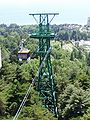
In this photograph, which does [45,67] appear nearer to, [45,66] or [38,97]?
[45,66]

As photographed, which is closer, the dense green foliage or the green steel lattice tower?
the dense green foliage

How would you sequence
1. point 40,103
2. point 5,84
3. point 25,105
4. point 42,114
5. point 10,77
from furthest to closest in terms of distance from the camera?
point 10,77, point 5,84, point 40,103, point 25,105, point 42,114

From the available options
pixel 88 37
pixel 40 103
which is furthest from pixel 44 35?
pixel 88 37

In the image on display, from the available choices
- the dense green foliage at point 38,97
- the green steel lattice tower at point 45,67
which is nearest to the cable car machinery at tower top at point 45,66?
the green steel lattice tower at point 45,67

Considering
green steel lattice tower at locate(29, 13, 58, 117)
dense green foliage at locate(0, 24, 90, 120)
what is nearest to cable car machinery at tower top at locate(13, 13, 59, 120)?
green steel lattice tower at locate(29, 13, 58, 117)

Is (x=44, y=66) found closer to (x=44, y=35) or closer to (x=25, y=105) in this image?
(x=44, y=35)

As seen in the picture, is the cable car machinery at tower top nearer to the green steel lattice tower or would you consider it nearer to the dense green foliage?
the green steel lattice tower

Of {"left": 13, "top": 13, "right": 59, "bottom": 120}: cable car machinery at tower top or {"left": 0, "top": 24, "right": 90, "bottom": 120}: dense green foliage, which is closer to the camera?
{"left": 0, "top": 24, "right": 90, "bottom": 120}: dense green foliage
